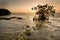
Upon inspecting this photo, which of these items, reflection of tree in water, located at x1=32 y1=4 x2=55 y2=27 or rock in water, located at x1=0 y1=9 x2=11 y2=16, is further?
rock in water, located at x1=0 y1=9 x2=11 y2=16

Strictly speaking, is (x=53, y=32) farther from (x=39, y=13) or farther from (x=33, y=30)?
(x=39, y=13)

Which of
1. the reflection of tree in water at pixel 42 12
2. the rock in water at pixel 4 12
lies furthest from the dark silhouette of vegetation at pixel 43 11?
the rock in water at pixel 4 12

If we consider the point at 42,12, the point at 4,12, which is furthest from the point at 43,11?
the point at 4,12

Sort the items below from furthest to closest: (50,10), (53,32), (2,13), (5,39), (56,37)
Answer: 1. (2,13)
2. (50,10)
3. (53,32)
4. (56,37)
5. (5,39)

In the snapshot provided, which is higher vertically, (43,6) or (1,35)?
(43,6)

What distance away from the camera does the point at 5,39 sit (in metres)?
7.71

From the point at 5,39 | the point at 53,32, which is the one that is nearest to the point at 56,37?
the point at 53,32

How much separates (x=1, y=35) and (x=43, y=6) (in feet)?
15.0

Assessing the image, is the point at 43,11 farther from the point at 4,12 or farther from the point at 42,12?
the point at 4,12

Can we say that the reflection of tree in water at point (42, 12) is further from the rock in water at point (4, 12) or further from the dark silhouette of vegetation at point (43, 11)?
the rock in water at point (4, 12)

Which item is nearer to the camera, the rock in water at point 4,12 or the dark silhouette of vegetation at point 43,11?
the dark silhouette of vegetation at point 43,11

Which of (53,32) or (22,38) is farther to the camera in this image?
(53,32)

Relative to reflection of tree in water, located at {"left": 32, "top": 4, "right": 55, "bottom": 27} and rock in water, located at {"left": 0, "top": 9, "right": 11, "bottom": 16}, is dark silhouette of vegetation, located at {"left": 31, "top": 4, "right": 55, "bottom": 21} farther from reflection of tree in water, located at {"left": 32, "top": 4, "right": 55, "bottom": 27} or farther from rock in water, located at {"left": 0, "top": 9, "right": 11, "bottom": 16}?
rock in water, located at {"left": 0, "top": 9, "right": 11, "bottom": 16}

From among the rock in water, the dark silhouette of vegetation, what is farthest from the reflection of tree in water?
the rock in water
